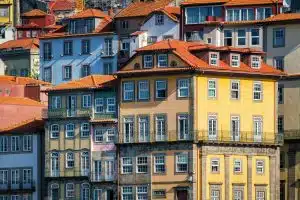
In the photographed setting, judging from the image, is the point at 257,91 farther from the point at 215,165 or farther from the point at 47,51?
A: the point at 47,51

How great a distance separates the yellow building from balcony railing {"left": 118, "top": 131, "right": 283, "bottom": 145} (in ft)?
0.23

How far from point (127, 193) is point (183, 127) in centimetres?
641

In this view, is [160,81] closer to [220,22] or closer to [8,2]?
[220,22]

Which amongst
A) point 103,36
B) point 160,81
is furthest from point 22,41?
point 160,81

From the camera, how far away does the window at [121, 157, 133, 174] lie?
12200 centimetres

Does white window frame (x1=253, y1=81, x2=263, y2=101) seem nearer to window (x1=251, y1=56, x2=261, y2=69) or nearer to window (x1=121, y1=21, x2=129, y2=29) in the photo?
window (x1=251, y1=56, x2=261, y2=69)

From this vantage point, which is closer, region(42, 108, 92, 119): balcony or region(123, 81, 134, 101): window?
region(123, 81, 134, 101): window

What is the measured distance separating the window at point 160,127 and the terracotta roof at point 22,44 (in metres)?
38.6

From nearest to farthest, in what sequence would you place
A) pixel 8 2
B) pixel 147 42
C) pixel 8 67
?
pixel 147 42 < pixel 8 67 < pixel 8 2

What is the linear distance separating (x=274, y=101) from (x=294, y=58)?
6.18m

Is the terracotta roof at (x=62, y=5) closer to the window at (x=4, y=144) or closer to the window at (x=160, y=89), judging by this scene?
the window at (x=4, y=144)

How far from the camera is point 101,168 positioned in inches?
4902

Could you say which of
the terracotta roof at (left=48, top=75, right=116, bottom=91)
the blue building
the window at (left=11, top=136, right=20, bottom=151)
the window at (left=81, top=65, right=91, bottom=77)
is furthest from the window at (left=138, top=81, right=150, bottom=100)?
the window at (left=81, top=65, right=91, bottom=77)

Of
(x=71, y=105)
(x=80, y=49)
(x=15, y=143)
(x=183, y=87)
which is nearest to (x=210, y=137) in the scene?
(x=183, y=87)
